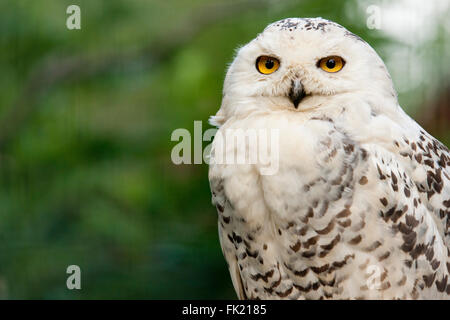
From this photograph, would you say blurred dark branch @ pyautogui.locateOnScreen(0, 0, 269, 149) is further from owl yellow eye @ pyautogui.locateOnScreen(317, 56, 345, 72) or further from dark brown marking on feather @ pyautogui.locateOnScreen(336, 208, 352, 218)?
dark brown marking on feather @ pyautogui.locateOnScreen(336, 208, 352, 218)

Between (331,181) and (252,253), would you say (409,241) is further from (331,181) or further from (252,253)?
(252,253)

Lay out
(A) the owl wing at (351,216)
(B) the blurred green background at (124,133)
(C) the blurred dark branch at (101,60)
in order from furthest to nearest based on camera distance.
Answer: (C) the blurred dark branch at (101,60), (B) the blurred green background at (124,133), (A) the owl wing at (351,216)

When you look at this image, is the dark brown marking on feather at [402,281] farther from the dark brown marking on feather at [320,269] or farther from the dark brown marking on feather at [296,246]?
the dark brown marking on feather at [296,246]

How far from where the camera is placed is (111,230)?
3.66 meters

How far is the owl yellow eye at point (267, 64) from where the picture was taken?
199cm

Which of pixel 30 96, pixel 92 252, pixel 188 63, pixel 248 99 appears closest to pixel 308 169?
pixel 248 99

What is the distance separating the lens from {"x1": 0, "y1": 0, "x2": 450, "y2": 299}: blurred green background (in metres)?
3.62

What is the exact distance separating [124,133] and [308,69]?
1.98 metres

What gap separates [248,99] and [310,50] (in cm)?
25

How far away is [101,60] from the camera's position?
3977 millimetres

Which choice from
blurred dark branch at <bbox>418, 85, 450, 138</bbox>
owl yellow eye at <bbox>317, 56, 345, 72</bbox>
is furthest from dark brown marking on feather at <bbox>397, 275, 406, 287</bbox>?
blurred dark branch at <bbox>418, 85, 450, 138</bbox>

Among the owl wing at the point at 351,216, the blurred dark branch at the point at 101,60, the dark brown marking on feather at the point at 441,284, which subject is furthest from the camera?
the blurred dark branch at the point at 101,60

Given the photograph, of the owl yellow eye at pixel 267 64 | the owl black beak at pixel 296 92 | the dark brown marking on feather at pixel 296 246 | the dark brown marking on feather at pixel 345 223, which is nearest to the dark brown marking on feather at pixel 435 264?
the dark brown marking on feather at pixel 345 223

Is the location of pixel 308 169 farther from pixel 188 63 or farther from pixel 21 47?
pixel 21 47
